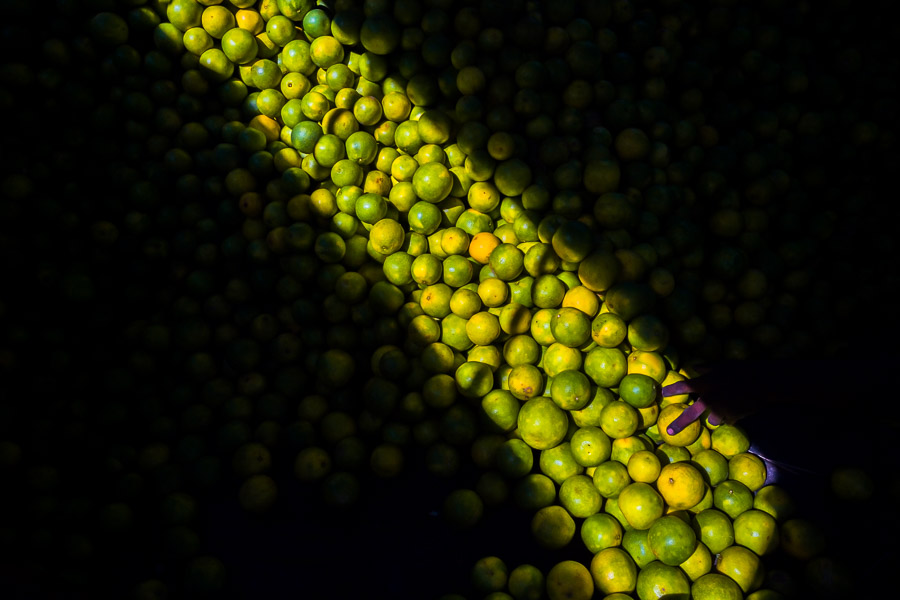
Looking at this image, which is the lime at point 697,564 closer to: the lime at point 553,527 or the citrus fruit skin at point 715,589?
the citrus fruit skin at point 715,589

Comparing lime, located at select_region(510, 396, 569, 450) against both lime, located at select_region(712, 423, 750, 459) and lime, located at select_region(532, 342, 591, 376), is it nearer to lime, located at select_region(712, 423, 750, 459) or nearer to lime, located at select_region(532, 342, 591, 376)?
lime, located at select_region(532, 342, 591, 376)

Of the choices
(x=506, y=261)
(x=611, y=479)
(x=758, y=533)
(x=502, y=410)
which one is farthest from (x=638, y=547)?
(x=506, y=261)

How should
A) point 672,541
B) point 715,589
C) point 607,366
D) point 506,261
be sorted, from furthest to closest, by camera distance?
point 506,261, point 607,366, point 672,541, point 715,589

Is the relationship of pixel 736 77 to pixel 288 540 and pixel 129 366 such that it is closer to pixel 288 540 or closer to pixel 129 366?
pixel 288 540

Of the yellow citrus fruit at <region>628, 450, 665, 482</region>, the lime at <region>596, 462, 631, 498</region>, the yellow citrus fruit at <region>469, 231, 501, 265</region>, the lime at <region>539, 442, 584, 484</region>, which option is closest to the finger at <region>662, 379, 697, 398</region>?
the yellow citrus fruit at <region>628, 450, 665, 482</region>

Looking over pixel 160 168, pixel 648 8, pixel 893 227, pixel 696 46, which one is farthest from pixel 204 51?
pixel 893 227

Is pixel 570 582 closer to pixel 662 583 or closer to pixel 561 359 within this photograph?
pixel 662 583
